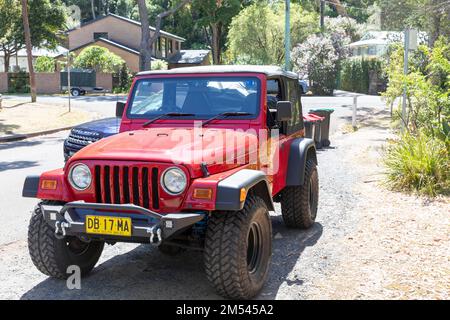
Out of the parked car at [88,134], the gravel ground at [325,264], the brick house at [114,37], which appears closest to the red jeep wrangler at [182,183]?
the gravel ground at [325,264]

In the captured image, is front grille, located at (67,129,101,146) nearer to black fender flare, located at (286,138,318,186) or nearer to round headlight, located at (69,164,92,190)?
black fender flare, located at (286,138,318,186)

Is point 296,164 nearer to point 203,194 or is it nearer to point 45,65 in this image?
point 203,194

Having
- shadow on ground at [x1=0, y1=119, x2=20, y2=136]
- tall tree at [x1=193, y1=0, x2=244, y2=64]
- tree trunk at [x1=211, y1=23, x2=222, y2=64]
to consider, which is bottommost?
shadow on ground at [x1=0, y1=119, x2=20, y2=136]

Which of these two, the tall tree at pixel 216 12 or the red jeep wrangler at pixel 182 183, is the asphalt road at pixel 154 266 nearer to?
the red jeep wrangler at pixel 182 183

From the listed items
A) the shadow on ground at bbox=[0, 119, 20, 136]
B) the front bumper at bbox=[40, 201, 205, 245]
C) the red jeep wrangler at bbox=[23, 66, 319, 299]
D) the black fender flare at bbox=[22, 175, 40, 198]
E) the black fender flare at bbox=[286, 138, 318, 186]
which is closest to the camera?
the front bumper at bbox=[40, 201, 205, 245]

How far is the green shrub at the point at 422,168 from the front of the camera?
8281 millimetres

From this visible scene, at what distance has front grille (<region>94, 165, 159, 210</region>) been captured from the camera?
4328 mm

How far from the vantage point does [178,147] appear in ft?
15.1

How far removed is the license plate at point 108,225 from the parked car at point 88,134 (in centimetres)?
567

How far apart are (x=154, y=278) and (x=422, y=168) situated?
4.95 meters

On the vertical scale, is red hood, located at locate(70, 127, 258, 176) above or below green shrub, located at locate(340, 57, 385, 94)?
below

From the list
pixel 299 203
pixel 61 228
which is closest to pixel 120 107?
pixel 61 228

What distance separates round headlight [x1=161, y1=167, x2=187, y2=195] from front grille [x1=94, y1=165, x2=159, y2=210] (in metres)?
0.08

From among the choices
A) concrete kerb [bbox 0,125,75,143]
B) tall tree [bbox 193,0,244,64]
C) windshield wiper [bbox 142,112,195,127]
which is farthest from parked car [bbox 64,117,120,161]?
tall tree [bbox 193,0,244,64]
